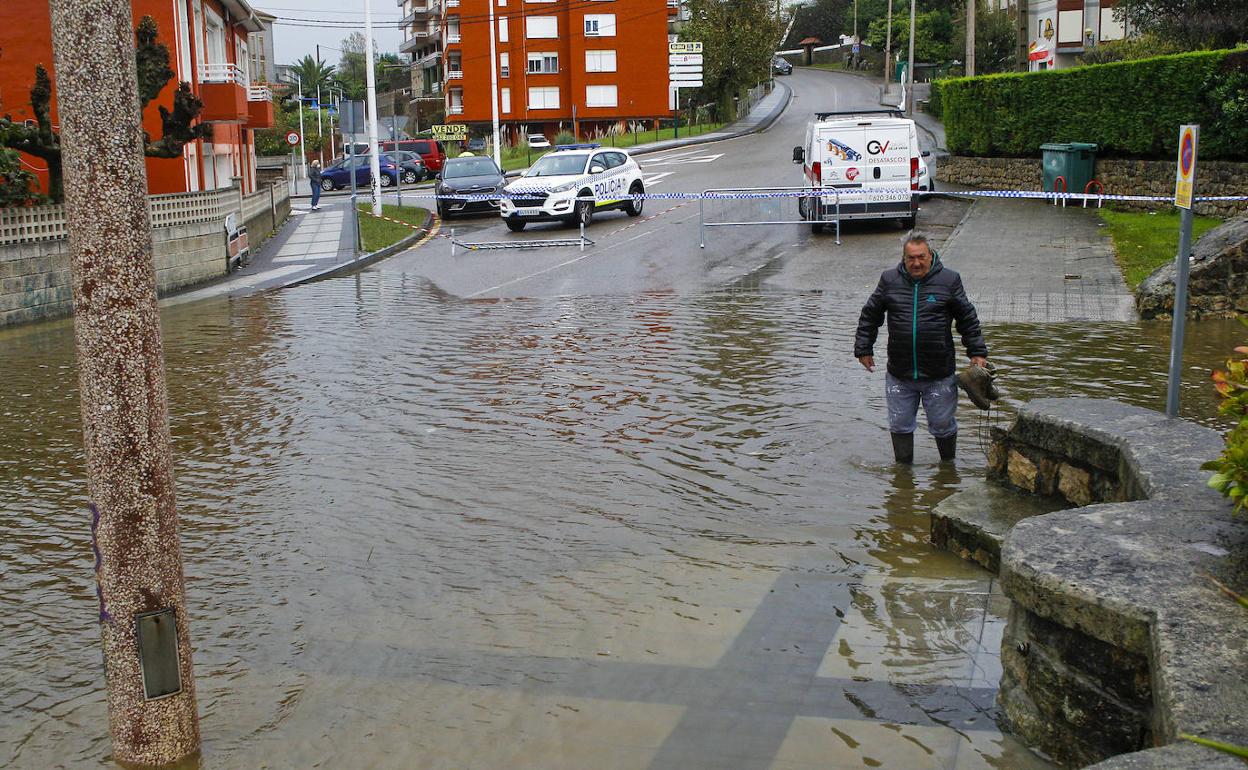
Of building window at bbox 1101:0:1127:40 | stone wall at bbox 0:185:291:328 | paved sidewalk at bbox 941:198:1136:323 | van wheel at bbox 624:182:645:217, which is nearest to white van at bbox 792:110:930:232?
paved sidewalk at bbox 941:198:1136:323

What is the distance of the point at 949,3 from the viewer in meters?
81.8

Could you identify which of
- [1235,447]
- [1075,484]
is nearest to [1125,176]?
[1075,484]

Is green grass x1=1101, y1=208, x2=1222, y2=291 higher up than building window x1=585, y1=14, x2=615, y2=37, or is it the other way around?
building window x1=585, y1=14, x2=615, y2=37

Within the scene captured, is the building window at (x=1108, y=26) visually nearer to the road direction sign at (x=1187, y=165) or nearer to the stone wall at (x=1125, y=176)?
the stone wall at (x=1125, y=176)

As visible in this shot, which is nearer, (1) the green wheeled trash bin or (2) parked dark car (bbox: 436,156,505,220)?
(1) the green wheeled trash bin

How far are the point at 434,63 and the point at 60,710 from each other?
4087 inches

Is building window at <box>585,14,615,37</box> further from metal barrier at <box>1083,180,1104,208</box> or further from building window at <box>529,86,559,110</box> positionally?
metal barrier at <box>1083,180,1104,208</box>

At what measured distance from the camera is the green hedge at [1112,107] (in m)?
21.5

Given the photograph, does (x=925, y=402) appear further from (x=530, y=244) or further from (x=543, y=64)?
(x=543, y=64)

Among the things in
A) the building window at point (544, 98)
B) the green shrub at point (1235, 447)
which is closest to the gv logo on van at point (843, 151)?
the green shrub at point (1235, 447)

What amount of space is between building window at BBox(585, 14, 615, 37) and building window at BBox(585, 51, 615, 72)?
103 cm

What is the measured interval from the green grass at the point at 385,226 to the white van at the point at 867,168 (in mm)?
9022

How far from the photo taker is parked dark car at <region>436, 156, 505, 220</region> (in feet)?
106

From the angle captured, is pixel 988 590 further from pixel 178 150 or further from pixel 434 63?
pixel 434 63
